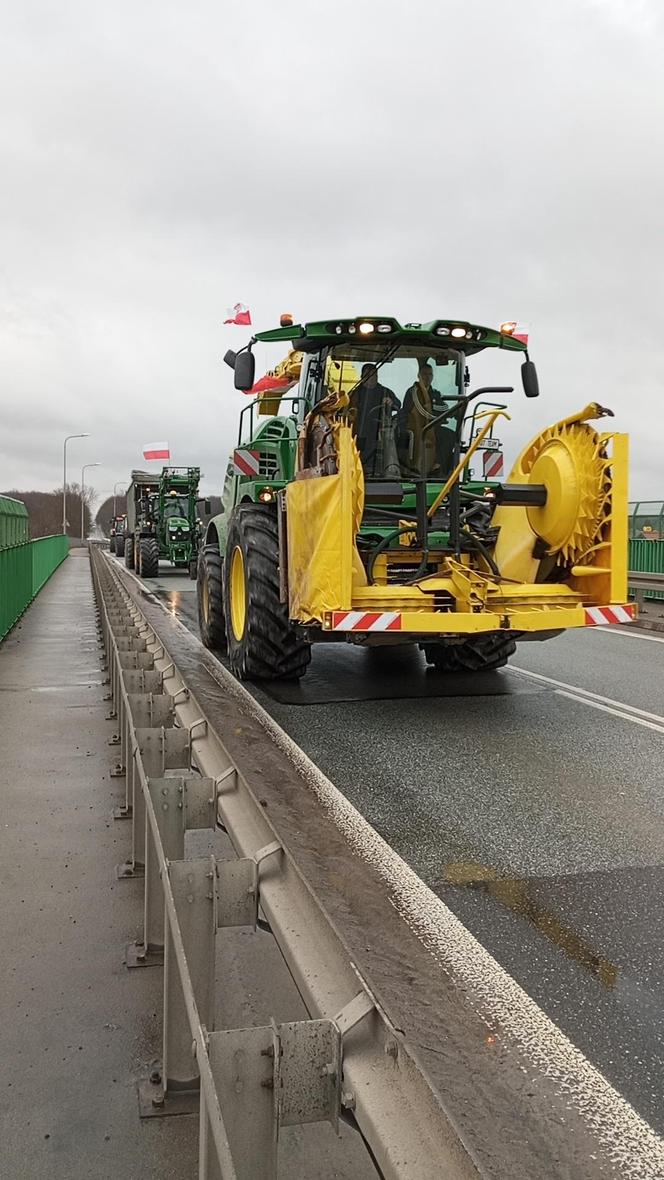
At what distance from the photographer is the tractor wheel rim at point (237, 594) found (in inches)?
346

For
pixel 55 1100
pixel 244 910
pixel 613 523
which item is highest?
pixel 613 523

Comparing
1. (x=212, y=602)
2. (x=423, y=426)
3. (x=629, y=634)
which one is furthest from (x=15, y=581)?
(x=629, y=634)

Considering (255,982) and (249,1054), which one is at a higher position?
(249,1054)

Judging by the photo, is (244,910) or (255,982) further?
(255,982)

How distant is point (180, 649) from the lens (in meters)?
10.5

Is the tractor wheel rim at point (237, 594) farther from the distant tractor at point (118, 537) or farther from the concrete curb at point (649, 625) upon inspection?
the distant tractor at point (118, 537)

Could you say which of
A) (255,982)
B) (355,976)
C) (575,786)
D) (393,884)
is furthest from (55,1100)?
(575,786)

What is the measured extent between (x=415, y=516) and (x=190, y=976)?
555 cm

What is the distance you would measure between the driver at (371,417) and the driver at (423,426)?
0.18m

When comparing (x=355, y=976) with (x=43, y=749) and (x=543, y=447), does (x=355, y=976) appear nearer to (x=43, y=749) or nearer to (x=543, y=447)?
(x=43, y=749)

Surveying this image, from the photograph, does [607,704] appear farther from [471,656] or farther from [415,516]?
[415,516]

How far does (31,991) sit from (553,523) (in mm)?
5361

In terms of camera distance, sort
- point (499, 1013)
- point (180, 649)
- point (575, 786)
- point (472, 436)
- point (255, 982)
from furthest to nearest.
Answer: point (180, 649)
point (472, 436)
point (575, 786)
point (255, 982)
point (499, 1013)

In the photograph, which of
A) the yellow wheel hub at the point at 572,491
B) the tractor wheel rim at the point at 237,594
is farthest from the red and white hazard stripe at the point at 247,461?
the yellow wheel hub at the point at 572,491
